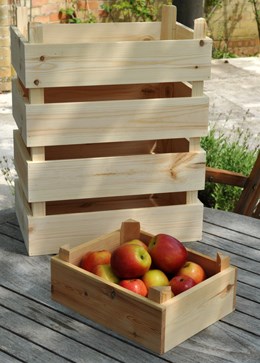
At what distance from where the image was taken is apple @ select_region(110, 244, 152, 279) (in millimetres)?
2127

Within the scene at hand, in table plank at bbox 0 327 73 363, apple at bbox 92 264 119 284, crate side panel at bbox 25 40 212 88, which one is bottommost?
table plank at bbox 0 327 73 363

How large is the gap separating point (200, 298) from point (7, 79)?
527 cm

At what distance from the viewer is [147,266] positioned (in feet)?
7.06

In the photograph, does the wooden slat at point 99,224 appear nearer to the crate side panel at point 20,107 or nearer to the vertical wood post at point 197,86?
the vertical wood post at point 197,86

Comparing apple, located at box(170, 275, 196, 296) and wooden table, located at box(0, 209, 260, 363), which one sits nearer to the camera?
wooden table, located at box(0, 209, 260, 363)

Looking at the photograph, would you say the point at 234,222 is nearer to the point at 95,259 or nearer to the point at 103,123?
the point at 103,123

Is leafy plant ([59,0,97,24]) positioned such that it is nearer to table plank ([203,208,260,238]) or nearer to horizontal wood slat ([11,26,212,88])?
table plank ([203,208,260,238])

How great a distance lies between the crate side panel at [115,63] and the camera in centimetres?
237

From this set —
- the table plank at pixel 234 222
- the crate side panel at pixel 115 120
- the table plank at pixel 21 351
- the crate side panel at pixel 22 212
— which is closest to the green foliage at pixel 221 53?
the table plank at pixel 234 222

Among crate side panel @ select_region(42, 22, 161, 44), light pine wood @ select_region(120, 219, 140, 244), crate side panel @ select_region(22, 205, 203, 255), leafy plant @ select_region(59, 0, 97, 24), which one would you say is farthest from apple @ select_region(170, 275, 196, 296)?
leafy plant @ select_region(59, 0, 97, 24)

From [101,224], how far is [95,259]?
36cm

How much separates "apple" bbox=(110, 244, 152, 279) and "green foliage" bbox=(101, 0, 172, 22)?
630cm

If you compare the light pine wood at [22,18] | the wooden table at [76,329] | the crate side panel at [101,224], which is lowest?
the wooden table at [76,329]

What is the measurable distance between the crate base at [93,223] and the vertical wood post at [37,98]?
25mm
